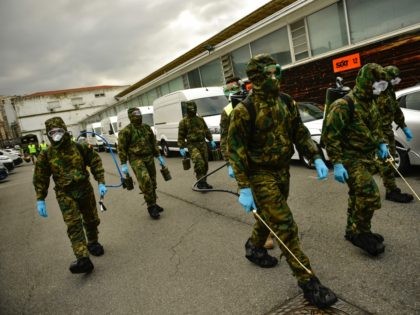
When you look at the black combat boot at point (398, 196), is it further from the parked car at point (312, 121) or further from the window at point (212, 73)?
the window at point (212, 73)

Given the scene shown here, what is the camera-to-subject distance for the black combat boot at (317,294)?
8.93ft

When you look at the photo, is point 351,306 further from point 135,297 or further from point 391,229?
point 135,297

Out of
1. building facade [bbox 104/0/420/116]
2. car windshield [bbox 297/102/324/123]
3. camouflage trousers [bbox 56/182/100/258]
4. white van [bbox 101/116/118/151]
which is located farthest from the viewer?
white van [bbox 101/116/118/151]

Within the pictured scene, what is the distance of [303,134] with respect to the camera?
320cm

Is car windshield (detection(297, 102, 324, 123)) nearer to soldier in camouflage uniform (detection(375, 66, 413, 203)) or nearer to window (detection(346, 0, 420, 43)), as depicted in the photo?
soldier in camouflage uniform (detection(375, 66, 413, 203))

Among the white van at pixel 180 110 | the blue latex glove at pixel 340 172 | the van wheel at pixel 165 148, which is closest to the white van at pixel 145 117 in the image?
the van wheel at pixel 165 148

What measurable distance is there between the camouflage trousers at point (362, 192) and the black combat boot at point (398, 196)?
1620 mm

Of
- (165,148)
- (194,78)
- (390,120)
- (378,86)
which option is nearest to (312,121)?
(390,120)

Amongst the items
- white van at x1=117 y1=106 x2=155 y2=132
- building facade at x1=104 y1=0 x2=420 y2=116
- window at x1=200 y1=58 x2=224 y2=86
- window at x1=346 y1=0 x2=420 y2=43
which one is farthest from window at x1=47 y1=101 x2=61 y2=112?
window at x1=346 y1=0 x2=420 y2=43

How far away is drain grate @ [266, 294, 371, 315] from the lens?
269 centimetres

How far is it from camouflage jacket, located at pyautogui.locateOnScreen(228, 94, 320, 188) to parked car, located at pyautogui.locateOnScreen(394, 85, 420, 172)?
374 cm

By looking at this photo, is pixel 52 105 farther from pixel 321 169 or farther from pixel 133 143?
pixel 321 169

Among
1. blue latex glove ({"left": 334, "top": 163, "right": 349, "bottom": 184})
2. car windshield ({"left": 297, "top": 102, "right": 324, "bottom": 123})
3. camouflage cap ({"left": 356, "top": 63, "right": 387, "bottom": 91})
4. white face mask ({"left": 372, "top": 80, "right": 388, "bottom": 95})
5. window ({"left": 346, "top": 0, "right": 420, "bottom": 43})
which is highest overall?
window ({"left": 346, "top": 0, "right": 420, "bottom": 43})

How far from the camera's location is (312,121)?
8.19m
